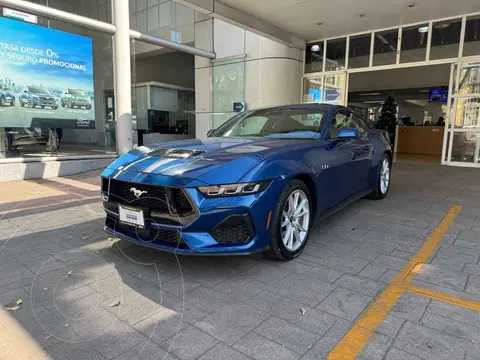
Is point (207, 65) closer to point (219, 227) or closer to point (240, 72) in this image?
point (240, 72)

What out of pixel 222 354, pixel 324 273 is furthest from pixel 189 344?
pixel 324 273

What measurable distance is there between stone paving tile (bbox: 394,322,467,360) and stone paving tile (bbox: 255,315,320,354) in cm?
49

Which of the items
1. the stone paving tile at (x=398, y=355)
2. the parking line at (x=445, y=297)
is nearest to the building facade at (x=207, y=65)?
the parking line at (x=445, y=297)

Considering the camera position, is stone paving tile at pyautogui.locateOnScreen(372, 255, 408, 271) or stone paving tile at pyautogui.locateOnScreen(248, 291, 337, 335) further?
stone paving tile at pyautogui.locateOnScreen(372, 255, 408, 271)

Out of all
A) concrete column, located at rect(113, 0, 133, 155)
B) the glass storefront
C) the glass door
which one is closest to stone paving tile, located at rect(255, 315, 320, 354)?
the glass storefront

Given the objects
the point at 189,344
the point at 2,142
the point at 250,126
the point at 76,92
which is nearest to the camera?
the point at 189,344

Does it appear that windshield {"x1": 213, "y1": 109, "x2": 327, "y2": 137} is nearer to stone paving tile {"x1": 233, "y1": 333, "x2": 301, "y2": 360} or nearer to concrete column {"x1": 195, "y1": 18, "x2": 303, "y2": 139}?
stone paving tile {"x1": 233, "y1": 333, "x2": 301, "y2": 360}

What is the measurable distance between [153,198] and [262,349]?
4.49 feet

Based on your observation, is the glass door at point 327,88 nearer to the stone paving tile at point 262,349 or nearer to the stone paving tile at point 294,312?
the stone paving tile at point 294,312

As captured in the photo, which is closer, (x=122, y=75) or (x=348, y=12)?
(x=122, y=75)

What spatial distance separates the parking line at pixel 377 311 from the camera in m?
1.92

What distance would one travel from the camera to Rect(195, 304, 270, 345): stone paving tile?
2064mm

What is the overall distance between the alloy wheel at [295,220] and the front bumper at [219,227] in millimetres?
291

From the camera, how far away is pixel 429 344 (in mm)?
1960
